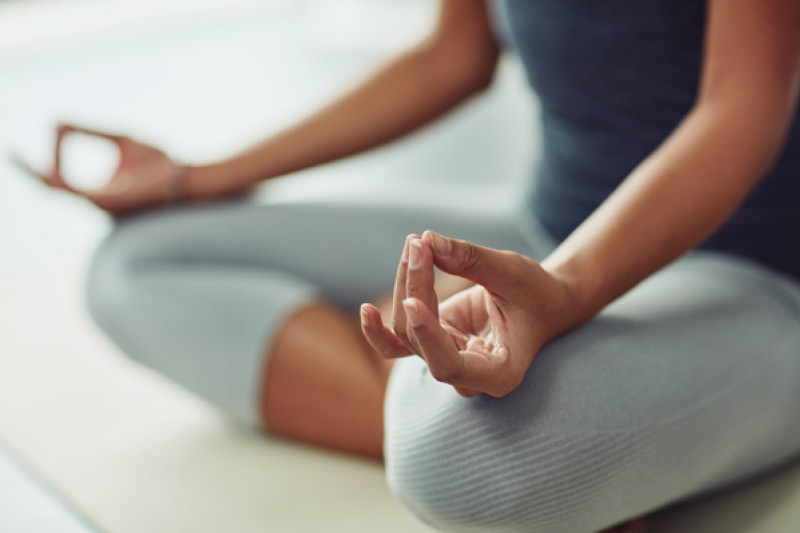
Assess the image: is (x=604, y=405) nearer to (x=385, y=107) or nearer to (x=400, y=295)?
(x=400, y=295)

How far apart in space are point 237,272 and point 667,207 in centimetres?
58

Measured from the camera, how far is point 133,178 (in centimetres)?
140

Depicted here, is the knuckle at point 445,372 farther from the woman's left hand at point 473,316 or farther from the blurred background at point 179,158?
the blurred background at point 179,158

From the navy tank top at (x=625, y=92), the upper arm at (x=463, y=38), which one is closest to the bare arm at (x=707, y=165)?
the navy tank top at (x=625, y=92)

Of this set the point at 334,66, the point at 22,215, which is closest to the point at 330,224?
the point at 22,215

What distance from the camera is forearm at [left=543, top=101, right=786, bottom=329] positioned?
2.87 ft

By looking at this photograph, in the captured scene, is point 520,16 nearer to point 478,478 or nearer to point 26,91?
point 478,478

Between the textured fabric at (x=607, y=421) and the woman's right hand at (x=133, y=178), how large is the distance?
1.79 feet

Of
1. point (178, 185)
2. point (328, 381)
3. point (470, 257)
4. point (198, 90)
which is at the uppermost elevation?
point (470, 257)

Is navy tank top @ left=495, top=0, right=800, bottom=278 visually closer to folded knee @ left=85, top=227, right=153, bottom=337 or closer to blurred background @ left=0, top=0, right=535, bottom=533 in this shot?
blurred background @ left=0, top=0, right=535, bottom=533

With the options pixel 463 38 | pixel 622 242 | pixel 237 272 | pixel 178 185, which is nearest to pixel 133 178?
pixel 178 185

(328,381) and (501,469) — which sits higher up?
(501,469)

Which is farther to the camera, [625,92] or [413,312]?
[625,92]

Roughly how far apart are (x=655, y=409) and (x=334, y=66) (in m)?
3.22
